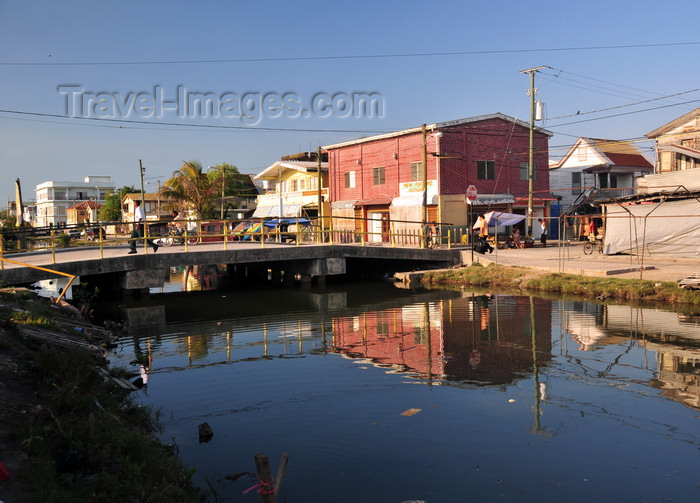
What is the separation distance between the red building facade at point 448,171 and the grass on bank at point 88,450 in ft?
98.0

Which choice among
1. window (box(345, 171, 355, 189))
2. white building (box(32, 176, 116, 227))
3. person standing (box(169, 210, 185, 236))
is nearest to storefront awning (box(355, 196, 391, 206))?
window (box(345, 171, 355, 189))

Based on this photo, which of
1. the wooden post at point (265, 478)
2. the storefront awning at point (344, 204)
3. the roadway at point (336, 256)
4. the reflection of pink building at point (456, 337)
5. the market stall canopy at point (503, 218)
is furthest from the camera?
the storefront awning at point (344, 204)

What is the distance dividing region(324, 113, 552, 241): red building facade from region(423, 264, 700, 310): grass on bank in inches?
400

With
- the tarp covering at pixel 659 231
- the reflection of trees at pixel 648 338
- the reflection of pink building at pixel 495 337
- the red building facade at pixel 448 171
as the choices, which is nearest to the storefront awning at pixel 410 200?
the red building facade at pixel 448 171

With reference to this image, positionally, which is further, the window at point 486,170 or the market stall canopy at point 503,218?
the window at point 486,170

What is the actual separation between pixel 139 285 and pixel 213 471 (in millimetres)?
18020

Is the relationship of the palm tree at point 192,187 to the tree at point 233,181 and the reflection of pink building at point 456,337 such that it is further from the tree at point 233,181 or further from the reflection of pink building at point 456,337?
the reflection of pink building at point 456,337

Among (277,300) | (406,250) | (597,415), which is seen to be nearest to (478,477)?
(597,415)

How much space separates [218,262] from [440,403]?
57.0ft

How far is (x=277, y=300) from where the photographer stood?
85.2 ft

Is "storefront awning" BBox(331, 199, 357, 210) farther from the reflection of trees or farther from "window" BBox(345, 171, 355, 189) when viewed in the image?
the reflection of trees

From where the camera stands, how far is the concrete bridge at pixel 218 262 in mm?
22375

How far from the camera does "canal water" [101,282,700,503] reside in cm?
761

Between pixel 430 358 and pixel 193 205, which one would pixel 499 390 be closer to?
pixel 430 358
